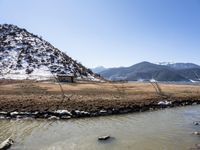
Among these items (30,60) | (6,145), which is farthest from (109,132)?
(30,60)

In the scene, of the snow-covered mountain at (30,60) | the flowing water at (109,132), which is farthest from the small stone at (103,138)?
the snow-covered mountain at (30,60)

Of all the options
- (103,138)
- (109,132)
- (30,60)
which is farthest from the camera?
(30,60)

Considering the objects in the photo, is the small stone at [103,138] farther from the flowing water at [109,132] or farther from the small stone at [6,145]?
the small stone at [6,145]

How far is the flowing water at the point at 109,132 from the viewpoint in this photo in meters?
25.3

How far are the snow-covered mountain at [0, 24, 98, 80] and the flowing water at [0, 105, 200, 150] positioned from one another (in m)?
63.1

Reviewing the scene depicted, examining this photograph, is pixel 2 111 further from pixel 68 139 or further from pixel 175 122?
pixel 175 122

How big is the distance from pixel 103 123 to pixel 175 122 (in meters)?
8.89

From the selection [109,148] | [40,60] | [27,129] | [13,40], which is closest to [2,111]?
[27,129]

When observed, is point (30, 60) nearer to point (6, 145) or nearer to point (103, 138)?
point (103, 138)

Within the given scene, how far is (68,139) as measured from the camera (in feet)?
89.7

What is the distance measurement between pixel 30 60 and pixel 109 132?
313 ft

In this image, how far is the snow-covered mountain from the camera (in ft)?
353

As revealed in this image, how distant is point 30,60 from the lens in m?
120

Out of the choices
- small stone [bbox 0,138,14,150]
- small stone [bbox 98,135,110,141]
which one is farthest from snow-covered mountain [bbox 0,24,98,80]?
small stone [bbox 0,138,14,150]
